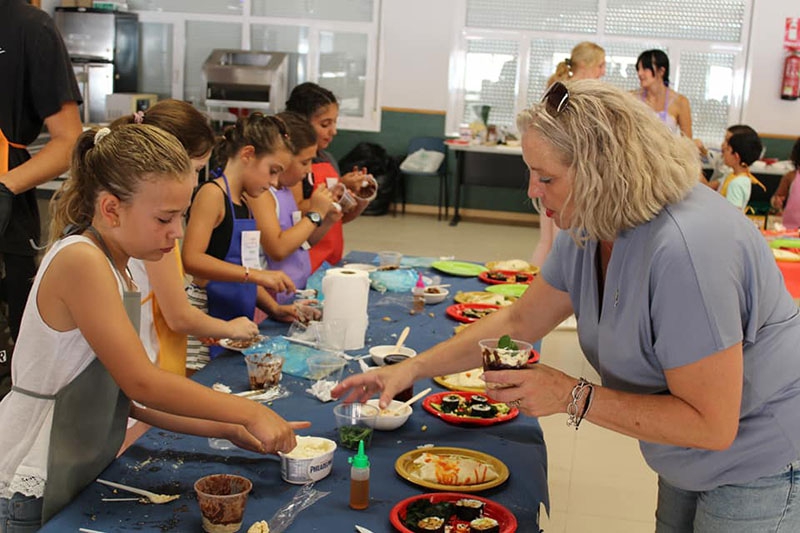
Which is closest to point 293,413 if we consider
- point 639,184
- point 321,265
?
point 639,184

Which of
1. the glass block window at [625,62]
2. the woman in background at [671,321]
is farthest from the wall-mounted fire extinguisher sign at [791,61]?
the woman in background at [671,321]

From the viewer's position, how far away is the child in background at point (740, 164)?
668 cm

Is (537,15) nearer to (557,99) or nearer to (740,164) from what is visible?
(740,164)

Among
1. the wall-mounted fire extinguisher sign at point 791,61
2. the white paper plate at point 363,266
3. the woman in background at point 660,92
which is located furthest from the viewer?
the wall-mounted fire extinguisher sign at point 791,61

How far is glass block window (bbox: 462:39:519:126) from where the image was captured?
10.8 m

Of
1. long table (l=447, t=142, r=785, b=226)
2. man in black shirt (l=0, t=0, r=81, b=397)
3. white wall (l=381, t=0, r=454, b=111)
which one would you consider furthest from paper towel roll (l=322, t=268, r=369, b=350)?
white wall (l=381, t=0, r=454, b=111)

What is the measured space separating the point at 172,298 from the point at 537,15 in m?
8.87

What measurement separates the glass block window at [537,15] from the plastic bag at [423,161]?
1678 mm

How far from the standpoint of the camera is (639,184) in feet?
5.58

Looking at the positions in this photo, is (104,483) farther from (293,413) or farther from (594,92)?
(594,92)

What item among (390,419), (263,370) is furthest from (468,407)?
(263,370)

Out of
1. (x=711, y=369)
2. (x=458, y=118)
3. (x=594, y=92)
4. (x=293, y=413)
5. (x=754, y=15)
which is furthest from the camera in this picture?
(x=458, y=118)

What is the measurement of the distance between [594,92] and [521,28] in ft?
30.5

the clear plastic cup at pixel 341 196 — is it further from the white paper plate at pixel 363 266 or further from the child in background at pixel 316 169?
the white paper plate at pixel 363 266
